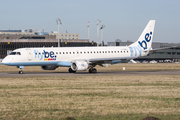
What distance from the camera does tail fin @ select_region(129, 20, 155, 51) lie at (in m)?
56.3

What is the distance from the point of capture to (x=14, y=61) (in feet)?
145

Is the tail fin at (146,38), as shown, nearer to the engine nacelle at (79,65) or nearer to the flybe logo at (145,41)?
the flybe logo at (145,41)

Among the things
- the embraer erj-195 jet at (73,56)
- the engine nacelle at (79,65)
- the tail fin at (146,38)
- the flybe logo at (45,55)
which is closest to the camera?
the embraer erj-195 jet at (73,56)

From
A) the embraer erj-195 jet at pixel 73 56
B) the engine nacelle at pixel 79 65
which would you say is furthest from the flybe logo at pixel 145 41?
the engine nacelle at pixel 79 65

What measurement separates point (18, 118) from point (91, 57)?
36.4 m

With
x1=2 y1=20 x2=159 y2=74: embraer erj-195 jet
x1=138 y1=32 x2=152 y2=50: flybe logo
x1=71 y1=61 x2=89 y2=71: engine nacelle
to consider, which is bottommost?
x1=71 y1=61 x2=89 y2=71: engine nacelle

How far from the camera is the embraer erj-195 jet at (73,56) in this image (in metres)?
45.0

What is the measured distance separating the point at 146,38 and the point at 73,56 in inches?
638

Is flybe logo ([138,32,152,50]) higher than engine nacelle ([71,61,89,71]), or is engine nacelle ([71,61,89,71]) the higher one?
flybe logo ([138,32,152,50])

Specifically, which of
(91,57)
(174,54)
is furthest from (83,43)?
(91,57)

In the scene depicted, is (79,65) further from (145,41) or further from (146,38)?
(146,38)

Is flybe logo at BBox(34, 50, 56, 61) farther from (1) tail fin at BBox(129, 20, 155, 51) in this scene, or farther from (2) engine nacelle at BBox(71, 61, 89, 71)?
(1) tail fin at BBox(129, 20, 155, 51)

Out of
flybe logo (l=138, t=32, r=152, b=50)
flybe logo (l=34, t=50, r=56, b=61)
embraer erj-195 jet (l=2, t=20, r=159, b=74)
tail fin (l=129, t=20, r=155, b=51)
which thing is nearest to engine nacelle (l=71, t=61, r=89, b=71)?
embraer erj-195 jet (l=2, t=20, r=159, b=74)

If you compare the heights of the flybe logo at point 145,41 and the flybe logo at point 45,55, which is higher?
the flybe logo at point 145,41
